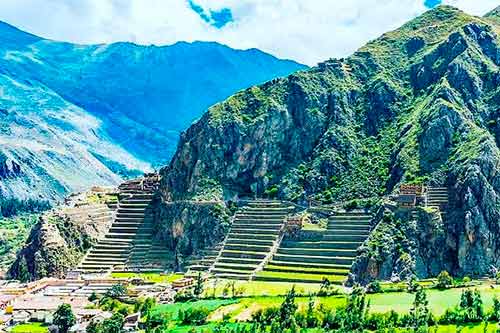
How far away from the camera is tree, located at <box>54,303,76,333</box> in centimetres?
10756

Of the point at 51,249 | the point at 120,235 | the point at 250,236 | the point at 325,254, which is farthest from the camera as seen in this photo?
the point at 120,235

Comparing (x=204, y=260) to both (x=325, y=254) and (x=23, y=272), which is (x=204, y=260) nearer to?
(x=325, y=254)

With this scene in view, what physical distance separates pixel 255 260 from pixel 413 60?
6692 cm

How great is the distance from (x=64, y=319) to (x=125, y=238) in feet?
164

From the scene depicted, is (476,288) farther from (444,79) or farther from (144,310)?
(444,79)

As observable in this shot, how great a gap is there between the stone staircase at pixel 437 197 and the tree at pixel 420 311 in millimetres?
29630

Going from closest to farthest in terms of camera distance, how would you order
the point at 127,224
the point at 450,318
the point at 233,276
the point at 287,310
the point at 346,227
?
the point at 450,318 < the point at 287,310 < the point at 233,276 < the point at 346,227 < the point at 127,224

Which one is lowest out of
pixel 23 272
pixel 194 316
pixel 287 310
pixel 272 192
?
pixel 194 316

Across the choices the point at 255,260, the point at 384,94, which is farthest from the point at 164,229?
the point at 384,94

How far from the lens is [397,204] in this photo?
134250 mm

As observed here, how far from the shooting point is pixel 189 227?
152500mm

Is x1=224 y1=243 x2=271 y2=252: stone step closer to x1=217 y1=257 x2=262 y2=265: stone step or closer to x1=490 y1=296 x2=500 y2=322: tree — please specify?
x1=217 y1=257 x2=262 y2=265: stone step

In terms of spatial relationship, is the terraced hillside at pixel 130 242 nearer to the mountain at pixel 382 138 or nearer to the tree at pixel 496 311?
the mountain at pixel 382 138

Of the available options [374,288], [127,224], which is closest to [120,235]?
[127,224]
